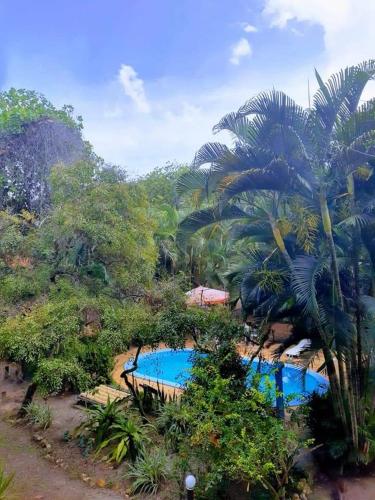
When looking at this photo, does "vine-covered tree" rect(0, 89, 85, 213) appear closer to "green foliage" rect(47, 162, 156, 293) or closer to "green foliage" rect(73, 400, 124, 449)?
"green foliage" rect(47, 162, 156, 293)

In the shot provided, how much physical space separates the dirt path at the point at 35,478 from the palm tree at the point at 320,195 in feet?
15.5

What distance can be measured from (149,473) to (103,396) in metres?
3.47

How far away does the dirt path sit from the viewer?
22.7ft

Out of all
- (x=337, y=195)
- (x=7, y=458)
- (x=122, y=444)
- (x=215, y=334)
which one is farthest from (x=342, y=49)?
(x=7, y=458)

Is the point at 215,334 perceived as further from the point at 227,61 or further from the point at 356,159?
the point at 227,61

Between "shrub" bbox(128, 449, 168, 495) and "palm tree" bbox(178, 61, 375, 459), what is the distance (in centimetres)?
350

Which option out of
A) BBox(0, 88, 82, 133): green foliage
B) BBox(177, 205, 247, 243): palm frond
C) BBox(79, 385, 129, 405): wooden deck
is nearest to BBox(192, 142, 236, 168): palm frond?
BBox(177, 205, 247, 243): palm frond

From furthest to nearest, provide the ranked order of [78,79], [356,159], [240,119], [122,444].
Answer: [78,79] → [122,444] → [240,119] → [356,159]

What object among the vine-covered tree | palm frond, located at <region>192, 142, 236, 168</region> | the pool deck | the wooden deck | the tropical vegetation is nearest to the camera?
the tropical vegetation

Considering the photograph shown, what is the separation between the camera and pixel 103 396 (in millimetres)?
10281

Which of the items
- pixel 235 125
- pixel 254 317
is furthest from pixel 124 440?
pixel 235 125

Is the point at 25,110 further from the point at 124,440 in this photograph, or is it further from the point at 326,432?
the point at 326,432

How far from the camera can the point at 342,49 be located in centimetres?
1066

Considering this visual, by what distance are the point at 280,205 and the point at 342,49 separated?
5.54 m
